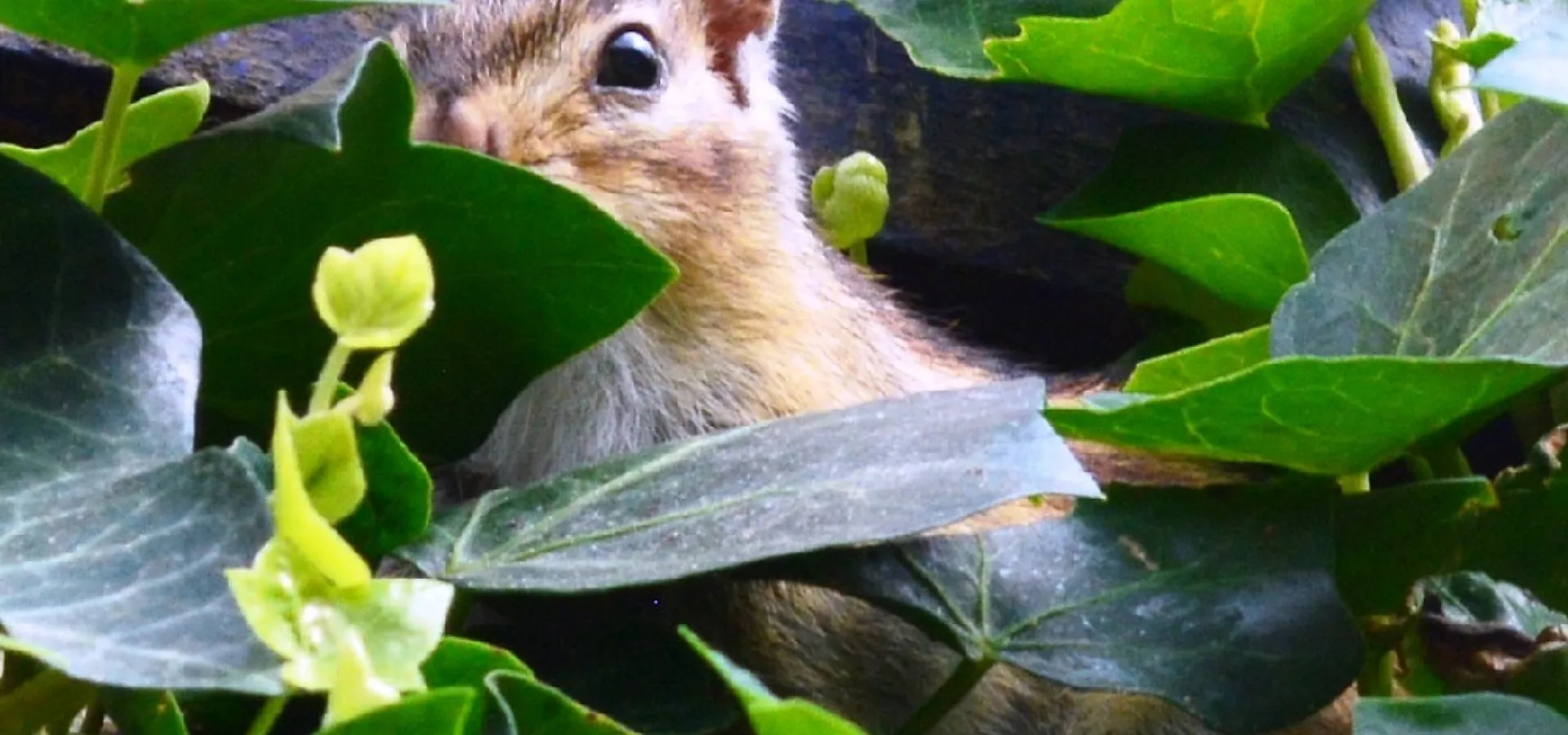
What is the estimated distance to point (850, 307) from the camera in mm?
1737

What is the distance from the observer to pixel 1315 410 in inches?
36.7

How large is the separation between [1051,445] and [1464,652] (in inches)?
16.7

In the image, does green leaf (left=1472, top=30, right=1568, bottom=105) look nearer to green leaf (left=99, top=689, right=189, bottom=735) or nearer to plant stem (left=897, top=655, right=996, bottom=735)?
plant stem (left=897, top=655, right=996, bottom=735)

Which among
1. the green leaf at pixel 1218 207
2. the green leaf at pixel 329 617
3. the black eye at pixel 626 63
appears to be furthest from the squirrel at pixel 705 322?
the green leaf at pixel 329 617

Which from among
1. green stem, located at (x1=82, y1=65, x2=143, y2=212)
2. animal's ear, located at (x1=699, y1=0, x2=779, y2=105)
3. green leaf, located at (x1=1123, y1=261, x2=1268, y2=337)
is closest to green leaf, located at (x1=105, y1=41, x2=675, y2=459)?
green stem, located at (x1=82, y1=65, x2=143, y2=212)

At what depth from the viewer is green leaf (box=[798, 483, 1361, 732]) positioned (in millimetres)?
908

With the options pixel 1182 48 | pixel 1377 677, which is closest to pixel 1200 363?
pixel 1377 677

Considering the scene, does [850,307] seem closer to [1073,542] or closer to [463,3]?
[463,3]

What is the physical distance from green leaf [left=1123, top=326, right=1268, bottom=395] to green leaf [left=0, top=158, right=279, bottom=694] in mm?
660

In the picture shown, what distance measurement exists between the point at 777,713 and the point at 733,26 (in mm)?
1313

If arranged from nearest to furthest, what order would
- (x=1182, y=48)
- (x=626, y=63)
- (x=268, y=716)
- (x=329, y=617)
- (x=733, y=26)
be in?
(x=329, y=617)
(x=268, y=716)
(x=1182, y=48)
(x=626, y=63)
(x=733, y=26)

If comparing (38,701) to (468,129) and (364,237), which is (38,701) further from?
(468,129)

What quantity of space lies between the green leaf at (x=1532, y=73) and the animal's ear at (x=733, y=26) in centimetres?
99

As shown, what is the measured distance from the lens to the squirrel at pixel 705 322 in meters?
1.37
